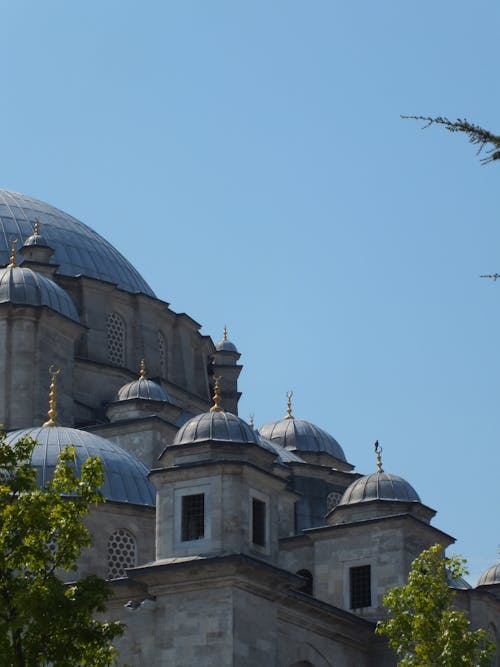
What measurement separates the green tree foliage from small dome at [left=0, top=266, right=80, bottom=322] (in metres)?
19.9

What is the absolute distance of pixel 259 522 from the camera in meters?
30.2

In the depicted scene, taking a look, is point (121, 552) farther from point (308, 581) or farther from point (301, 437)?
point (301, 437)

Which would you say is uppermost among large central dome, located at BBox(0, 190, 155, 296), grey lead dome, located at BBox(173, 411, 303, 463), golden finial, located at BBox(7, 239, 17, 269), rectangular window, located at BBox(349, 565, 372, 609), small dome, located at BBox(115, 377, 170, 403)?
large central dome, located at BBox(0, 190, 155, 296)

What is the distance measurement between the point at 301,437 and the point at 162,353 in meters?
4.41

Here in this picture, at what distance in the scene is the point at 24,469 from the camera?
18469 mm

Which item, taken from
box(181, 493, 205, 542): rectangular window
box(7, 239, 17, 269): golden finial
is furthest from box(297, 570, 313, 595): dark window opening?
box(7, 239, 17, 269): golden finial

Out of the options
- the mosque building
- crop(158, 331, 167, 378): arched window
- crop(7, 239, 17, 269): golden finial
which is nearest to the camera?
the mosque building

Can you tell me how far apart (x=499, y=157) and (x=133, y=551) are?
68.6ft

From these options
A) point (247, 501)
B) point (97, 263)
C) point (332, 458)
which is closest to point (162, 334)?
point (97, 263)

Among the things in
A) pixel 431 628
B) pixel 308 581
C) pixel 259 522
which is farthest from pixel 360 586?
pixel 431 628

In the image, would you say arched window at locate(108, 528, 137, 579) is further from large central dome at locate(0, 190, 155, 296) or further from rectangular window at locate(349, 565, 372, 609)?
large central dome at locate(0, 190, 155, 296)

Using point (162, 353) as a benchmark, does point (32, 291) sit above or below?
below

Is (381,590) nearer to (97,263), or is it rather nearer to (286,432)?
(286,432)

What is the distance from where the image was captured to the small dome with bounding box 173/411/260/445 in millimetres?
30672
